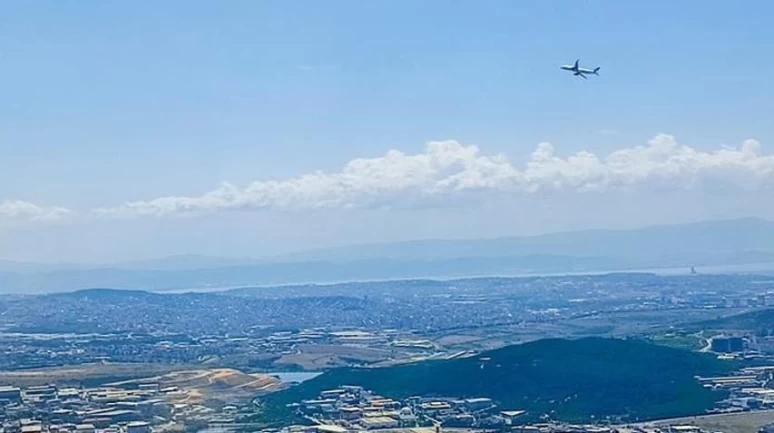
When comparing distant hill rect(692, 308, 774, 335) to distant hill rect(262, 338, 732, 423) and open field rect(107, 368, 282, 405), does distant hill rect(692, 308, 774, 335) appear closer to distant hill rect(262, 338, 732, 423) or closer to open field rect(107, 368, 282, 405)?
distant hill rect(262, 338, 732, 423)

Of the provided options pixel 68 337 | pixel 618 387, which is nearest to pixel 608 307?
pixel 68 337

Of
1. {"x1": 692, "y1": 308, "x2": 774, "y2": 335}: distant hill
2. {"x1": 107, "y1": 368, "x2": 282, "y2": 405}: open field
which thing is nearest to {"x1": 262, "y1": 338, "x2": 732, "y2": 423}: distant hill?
{"x1": 107, "y1": 368, "x2": 282, "y2": 405}: open field

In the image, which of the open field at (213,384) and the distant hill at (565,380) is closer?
the distant hill at (565,380)

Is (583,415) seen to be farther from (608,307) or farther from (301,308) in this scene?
(301,308)

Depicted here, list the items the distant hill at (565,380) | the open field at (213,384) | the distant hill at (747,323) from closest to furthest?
the distant hill at (565,380)
the open field at (213,384)
the distant hill at (747,323)

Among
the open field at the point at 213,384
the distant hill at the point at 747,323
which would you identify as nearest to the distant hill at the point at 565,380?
the open field at the point at 213,384

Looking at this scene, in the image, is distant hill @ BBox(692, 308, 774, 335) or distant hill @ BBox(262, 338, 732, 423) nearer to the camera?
distant hill @ BBox(262, 338, 732, 423)

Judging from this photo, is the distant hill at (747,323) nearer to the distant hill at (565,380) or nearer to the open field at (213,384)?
the distant hill at (565,380)

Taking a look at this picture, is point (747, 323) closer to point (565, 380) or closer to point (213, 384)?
point (565, 380)
